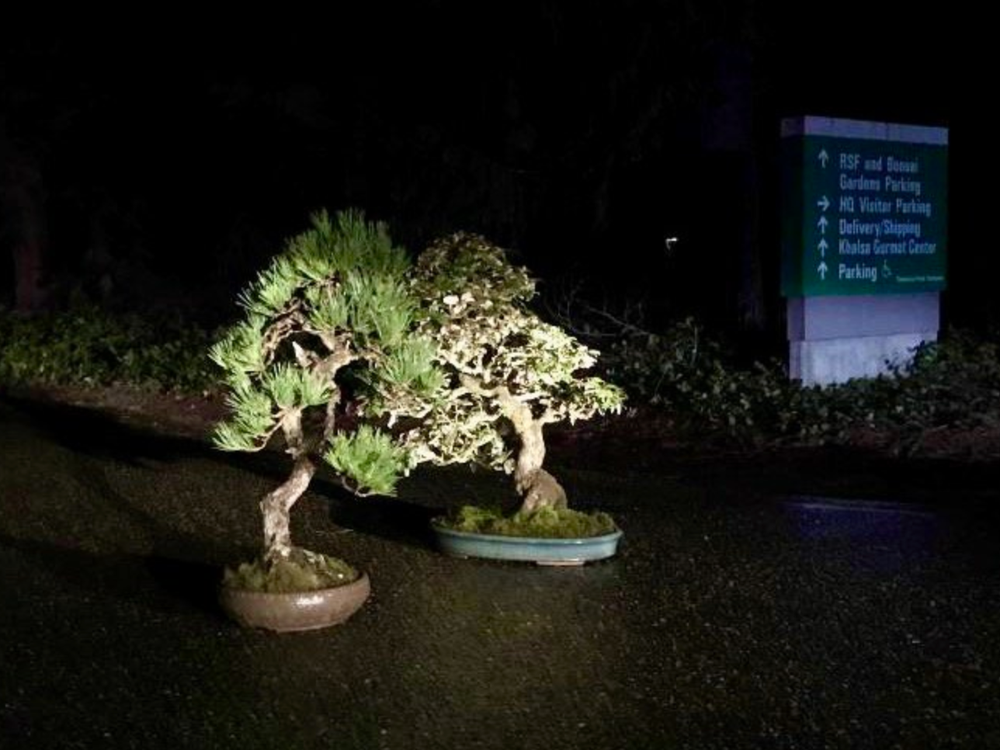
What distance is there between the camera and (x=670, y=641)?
6312 mm

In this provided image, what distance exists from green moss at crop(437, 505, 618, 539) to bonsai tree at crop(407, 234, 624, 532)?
59mm

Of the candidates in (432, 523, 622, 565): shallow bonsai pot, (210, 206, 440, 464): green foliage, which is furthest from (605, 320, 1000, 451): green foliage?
(210, 206, 440, 464): green foliage

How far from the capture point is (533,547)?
7422 millimetres

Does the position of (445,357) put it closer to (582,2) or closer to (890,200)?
(890,200)

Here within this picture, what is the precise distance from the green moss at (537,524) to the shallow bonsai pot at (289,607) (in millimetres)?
1392

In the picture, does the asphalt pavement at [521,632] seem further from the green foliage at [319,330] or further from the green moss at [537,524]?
the green foliage at [319,330]

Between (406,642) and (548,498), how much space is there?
161 centimetres

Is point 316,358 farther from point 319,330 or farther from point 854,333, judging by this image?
point 854,333

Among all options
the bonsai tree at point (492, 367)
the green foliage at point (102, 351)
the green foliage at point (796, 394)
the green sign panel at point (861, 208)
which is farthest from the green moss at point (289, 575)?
the green foliage at point (102, 351)

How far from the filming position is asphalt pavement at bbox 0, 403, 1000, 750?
207 inches

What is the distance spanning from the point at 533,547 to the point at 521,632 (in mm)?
1046

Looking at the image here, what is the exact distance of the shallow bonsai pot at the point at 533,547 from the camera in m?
7.43

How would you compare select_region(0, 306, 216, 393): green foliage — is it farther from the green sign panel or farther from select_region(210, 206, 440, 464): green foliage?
select_region(210, 206, 440, 464): green foliage

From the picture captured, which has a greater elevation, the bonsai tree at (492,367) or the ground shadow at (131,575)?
the bonsai tree at (492,367)
